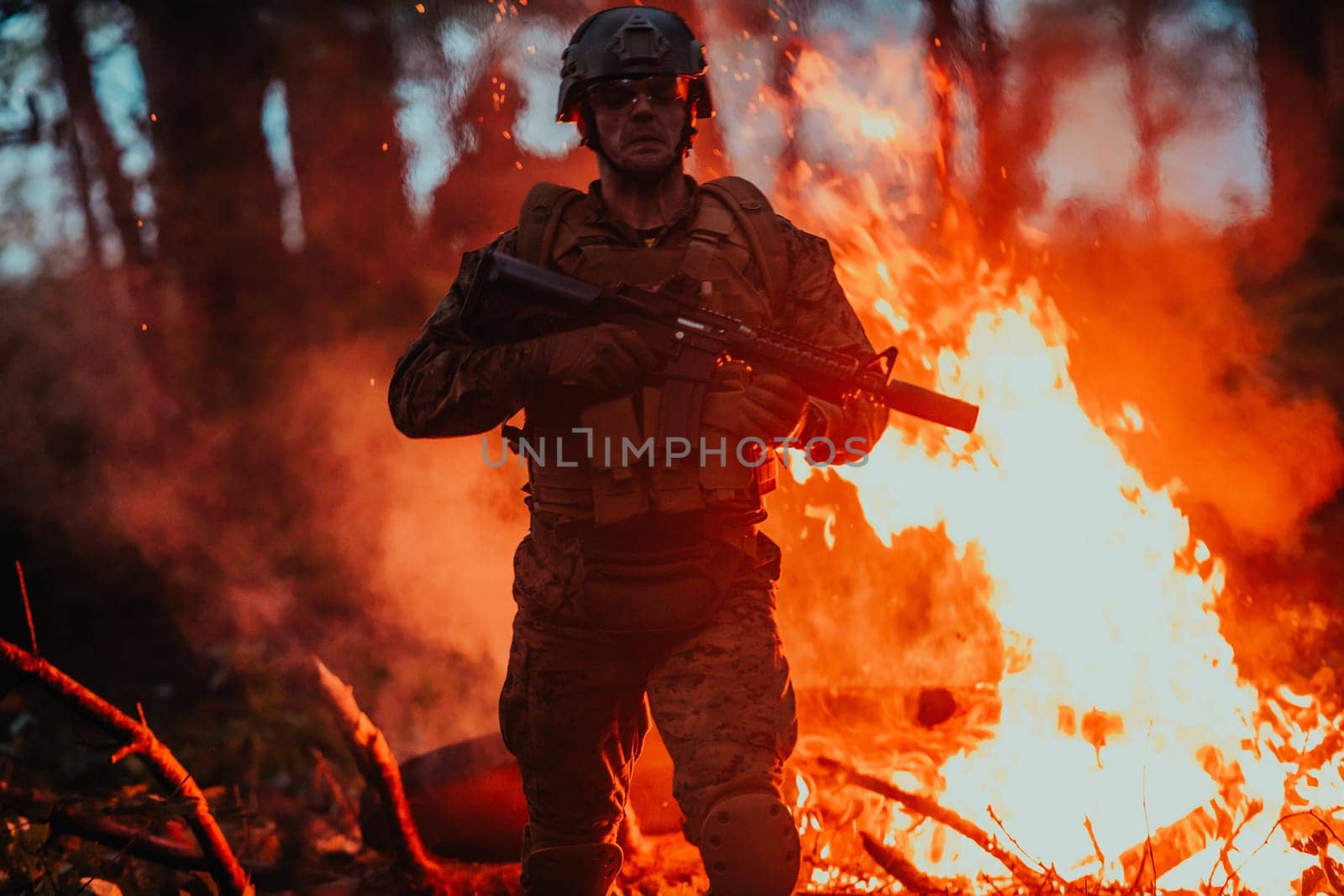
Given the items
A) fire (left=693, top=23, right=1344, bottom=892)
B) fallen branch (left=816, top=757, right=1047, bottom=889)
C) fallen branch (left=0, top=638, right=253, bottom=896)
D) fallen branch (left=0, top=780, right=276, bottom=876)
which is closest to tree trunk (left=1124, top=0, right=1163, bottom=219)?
fire (left=693, top=23, right=1344, bottom=892)

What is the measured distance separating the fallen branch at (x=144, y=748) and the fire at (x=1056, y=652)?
7.13 feet

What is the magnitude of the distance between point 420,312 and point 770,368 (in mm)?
5018

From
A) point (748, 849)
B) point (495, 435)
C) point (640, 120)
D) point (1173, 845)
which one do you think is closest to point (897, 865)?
point (1173, 845)

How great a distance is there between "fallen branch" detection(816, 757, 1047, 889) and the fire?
3.0 inches

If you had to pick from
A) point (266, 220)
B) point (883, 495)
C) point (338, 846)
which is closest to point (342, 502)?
point (266, 220)

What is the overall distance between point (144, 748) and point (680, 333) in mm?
2460

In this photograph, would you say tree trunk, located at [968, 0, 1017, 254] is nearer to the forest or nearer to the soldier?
the forest

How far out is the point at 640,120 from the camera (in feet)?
9.53

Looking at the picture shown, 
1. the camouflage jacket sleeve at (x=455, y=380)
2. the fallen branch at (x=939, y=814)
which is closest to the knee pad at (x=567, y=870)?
the camouflage jacket sleeve at (x=455, y=380)

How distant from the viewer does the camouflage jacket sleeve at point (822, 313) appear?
2930 mm

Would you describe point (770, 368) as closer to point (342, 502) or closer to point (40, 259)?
point (342, 502)

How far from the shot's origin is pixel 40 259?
7.57 meters

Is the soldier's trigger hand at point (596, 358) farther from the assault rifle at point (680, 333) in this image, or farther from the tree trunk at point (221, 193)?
the tree trunk at point (221, 193)

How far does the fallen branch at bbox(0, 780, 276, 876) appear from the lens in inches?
147
